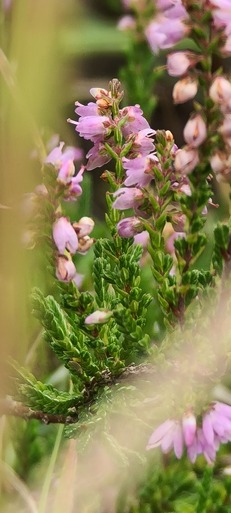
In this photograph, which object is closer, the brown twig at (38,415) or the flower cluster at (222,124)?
the flower cluster at (222,124)

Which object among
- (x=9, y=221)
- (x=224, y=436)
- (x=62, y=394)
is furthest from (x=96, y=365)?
(x=9, y=221)

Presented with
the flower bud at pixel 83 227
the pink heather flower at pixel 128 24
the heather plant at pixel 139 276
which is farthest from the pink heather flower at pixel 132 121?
the pink heather flower at pixel 128 24

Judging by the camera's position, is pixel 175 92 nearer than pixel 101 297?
Yes

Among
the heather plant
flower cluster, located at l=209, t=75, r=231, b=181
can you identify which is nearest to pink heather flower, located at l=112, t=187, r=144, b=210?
the heather plant

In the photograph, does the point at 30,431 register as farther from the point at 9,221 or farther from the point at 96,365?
the point at 9,221

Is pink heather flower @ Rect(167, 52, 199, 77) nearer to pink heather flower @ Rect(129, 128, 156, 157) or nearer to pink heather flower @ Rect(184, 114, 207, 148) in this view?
pink heather flower @ Rect(184, 114, 207, 148)

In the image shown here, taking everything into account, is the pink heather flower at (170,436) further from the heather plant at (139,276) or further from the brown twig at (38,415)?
the brown twig at (38,415)

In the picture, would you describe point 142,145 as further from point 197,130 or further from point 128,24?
point 128,24
